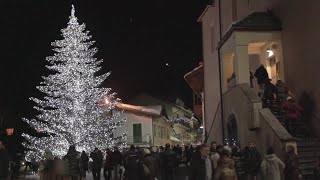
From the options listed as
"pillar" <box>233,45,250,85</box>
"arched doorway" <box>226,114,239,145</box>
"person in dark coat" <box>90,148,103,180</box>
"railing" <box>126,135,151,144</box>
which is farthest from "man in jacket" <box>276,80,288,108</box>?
"railing" <box>126,135,151,144</box>

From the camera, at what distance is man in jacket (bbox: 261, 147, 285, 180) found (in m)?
13.7

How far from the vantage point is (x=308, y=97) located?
768 inches

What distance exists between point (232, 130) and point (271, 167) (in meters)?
9.75

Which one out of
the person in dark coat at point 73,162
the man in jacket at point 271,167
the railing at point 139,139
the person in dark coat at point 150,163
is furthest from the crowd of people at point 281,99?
the railing at point 139,139

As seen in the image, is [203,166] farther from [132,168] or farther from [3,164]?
[3,164]

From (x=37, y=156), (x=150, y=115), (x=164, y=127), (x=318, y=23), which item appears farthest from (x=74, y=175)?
(x=164, y=127)

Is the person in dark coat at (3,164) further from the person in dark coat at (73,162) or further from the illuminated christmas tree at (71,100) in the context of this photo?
the illuminated christmas tree at (71,100)

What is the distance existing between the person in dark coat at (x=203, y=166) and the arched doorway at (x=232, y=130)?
7023 mm

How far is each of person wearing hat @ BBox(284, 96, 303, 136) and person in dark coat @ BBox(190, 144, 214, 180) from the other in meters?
4.36

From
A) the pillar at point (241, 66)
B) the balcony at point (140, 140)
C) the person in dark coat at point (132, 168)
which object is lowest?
the person in dark coat at point (132, 168)

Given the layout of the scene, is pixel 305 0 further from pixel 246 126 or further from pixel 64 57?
pixel 64 57

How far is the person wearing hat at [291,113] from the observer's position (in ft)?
58.5

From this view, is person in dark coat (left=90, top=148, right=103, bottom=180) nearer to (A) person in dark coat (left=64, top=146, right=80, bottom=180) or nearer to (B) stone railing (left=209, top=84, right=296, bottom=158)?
(A) person in dark coat (left=64, top=146, right=80, bottom=180)

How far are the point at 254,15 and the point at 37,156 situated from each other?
20.6m
